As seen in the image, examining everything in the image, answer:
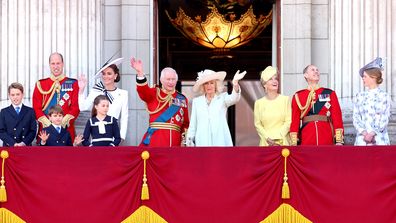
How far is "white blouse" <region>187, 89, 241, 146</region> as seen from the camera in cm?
1472

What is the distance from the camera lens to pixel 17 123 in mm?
14625

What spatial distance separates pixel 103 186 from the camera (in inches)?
534

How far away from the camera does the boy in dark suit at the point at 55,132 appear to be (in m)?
14.5

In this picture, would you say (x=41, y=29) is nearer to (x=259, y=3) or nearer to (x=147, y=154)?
(x=147, y=154)

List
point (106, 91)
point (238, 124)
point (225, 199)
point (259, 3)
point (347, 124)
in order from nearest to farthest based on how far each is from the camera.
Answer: point (225, 199), point (106, 91), point (347, 124), point (259, 3), point (238, 124)

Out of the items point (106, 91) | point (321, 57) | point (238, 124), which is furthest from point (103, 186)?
point (238, 124)

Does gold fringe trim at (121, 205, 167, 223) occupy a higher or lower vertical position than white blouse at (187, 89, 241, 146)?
lower

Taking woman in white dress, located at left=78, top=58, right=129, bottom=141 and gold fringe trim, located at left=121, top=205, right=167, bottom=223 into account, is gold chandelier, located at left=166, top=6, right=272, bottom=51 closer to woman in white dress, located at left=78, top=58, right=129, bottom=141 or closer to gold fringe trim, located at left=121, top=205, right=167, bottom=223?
woman in white dress, located at left=78, top=58, right=129, bottom=141

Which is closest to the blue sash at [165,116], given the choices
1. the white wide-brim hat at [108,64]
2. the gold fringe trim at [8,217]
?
the white wide-brim hat at [108,64]

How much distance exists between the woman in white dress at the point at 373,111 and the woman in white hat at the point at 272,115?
90 cm

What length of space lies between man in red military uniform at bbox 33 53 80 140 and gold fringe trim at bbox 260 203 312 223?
303 centimetres

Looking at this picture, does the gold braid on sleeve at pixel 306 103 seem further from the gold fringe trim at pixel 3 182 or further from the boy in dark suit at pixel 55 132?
the gold fringe trim at pixel 3 182

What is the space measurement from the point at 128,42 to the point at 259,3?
13.8 feet

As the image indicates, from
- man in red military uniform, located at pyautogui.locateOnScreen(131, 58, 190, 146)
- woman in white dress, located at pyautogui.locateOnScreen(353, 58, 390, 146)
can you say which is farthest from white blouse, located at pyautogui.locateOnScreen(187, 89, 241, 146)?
woman in white dress, located at pyautogui.locateOnScreen(353, 58, 390, 146)
